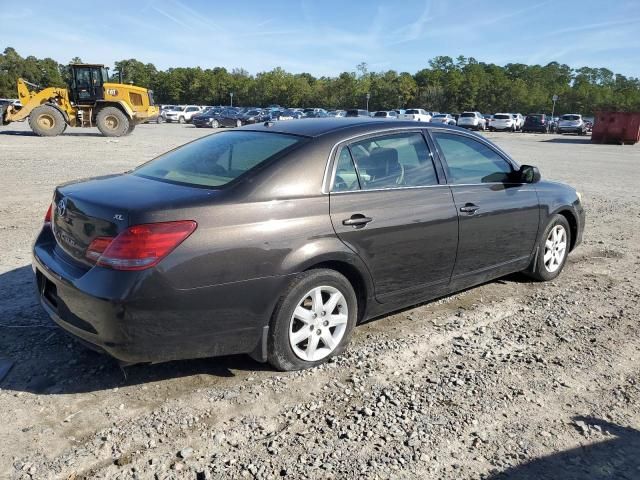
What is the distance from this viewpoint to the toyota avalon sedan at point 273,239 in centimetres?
288

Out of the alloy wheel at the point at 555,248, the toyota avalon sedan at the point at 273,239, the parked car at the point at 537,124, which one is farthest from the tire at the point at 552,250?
the parked car at the point at 537,124

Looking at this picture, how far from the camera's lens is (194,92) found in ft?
313

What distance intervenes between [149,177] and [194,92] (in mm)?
97570

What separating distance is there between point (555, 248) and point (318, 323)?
317 cm

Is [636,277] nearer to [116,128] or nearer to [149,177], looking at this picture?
[149,177]

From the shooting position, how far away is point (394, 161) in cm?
403

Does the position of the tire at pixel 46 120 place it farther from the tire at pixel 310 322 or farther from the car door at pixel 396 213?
the tire at pixel 310 322

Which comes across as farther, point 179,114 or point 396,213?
point 179,114

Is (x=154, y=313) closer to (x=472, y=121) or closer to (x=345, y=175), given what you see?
(x=345, y=175)

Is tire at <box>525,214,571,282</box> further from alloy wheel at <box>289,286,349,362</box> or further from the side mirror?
alloy wheel at <box>289,286,349,362</box>

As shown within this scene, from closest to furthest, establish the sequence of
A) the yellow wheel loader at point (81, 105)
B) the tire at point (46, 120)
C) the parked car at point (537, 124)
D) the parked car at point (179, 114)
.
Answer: the tire at point (46, 120) < the yellow wheel loader at point (81, 105) < the parked car at point (179, 114) < the parked car at point (537, 124)

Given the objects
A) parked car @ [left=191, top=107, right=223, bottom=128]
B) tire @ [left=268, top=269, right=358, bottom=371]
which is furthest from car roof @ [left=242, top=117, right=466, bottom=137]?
parked car @ [left=191, top=107, right=223, bottom=128]

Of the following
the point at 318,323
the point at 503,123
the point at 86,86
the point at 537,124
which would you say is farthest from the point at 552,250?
the point at 537,124

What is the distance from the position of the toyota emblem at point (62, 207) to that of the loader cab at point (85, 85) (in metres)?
23.5
